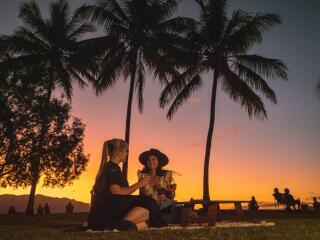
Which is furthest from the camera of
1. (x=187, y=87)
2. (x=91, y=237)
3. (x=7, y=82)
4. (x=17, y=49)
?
(x=17, y=49)

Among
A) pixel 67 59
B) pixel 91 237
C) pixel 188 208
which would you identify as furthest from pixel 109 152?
pixel 67 59

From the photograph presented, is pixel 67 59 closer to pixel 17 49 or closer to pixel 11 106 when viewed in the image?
pixel 17 49

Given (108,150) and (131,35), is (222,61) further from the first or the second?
(108,150)

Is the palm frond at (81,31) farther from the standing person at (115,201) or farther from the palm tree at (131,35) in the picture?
the standing person at (115,201)

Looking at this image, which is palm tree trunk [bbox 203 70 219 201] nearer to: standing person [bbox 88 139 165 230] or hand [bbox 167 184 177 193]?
hand [bbox 167 184 177 193]

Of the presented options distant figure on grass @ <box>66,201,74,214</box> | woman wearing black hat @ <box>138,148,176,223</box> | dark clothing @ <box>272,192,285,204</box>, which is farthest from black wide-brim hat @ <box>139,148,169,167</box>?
distant figure on grass @ <box>66,201,74,214</box>

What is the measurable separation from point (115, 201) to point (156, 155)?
8.46ft

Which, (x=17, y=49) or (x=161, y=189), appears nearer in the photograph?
(x=161, y=189)

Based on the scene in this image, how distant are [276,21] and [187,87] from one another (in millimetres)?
6155

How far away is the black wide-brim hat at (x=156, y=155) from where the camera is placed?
10.0 meters

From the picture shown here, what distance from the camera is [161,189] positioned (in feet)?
32.4

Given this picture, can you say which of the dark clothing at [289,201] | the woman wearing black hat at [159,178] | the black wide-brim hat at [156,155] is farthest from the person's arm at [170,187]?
the dark clothing at [289,201]

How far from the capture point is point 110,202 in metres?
7.55

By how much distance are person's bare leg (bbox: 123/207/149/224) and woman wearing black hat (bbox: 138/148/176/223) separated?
6.80 ft
